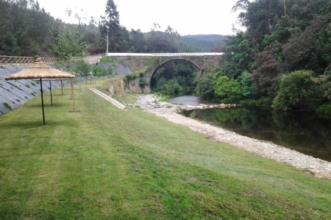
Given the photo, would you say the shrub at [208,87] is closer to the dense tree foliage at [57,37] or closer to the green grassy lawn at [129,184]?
the dense tree foliage at [57,37]

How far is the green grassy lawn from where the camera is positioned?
7.24m

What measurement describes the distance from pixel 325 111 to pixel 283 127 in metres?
6.74

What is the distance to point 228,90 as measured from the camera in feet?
156

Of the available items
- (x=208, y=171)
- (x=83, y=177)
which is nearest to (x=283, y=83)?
(x=208, y=171)

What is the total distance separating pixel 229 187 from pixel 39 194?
427 cm

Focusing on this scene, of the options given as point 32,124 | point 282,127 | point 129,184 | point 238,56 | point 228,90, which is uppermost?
point 129,184

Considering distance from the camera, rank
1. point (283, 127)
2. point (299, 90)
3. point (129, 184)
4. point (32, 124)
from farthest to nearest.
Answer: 1. point (299, 90)
2. point (283, 127)
3. point (32, 124)
4. point (129, 184)

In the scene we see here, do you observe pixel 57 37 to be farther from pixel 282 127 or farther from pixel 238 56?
pixel 282 127

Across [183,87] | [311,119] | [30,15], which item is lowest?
[183,87]

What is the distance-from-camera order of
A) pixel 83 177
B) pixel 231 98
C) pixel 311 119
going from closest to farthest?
pixel 83 177, pixel 311 119, pixel 231 98

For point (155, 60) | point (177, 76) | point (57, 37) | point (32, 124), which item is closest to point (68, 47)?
point (57, 37)

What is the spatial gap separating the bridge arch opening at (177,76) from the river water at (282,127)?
32.0m

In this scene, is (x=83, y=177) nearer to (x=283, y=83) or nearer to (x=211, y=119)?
(x=211, y=119)

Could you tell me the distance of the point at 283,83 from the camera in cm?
3519
